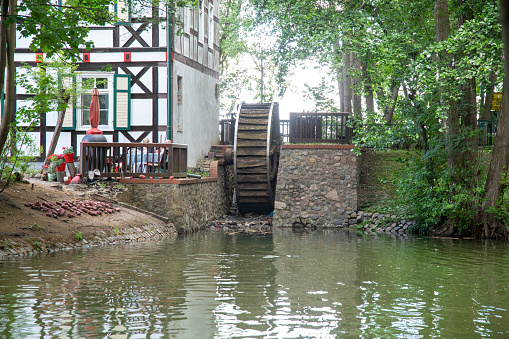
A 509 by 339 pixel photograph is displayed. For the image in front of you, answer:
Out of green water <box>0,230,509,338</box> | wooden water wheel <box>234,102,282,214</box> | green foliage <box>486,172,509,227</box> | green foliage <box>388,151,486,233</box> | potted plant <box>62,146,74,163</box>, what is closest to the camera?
green water <box>0,230,509,338</box>

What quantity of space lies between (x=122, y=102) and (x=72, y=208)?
20.3 ft

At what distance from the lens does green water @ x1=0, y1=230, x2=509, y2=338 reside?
15.4 feet

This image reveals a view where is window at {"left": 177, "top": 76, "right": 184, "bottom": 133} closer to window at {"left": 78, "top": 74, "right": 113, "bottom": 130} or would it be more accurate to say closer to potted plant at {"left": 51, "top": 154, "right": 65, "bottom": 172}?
window at {"left": 78, "top": 74, "right": 113, "bottom": 130}

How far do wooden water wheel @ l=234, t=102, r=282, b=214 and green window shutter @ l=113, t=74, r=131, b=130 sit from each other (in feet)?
11.6

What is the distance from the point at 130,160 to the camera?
13.6 meters

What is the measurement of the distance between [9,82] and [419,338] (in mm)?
7143

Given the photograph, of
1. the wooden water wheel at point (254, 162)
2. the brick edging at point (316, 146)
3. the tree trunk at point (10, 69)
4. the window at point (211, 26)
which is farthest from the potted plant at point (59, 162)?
the window at point (211, 26)

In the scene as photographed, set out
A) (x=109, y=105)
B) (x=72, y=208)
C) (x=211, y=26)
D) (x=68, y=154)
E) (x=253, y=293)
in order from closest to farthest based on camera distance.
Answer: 1. (x=253, y=293)
2. (x=72, y=208)
3. (x=68, y=154)
4. (x=109, y=105)
5. (x=211, y=26)

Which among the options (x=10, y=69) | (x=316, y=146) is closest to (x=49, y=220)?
(x=10, y=69)

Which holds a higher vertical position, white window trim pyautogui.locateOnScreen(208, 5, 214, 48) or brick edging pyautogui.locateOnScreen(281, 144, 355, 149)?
white window trim pyautogui.locateOnScreen(208, 5, 214, 48)

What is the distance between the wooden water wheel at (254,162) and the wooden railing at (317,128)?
110 cm

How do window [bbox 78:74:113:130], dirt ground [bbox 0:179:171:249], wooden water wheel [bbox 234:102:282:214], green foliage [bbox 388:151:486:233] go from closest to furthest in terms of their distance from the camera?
dirt ground [bbox 0:179:171:249]
green foliage [bbox 388:151:486:233]
window [bbox 78:74:113:130]
wooden water wheel [bbox 234:102:282:214]

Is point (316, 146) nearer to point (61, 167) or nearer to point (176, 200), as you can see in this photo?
point (176, 200)

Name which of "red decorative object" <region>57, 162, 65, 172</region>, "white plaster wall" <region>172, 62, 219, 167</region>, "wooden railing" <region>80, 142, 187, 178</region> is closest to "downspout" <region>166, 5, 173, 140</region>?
"white plaster wall" <region>172, 62, 219, 167</region>
